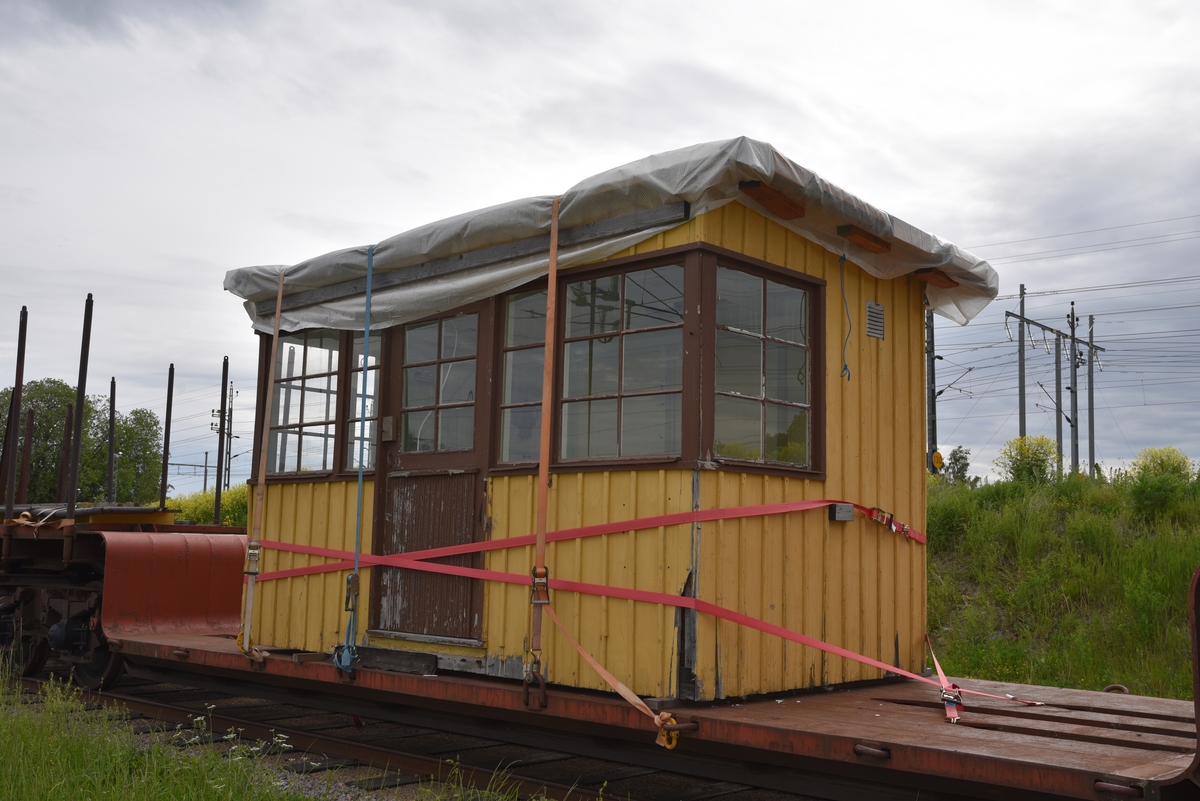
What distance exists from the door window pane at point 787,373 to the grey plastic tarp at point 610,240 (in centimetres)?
67

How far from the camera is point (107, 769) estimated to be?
5.31m

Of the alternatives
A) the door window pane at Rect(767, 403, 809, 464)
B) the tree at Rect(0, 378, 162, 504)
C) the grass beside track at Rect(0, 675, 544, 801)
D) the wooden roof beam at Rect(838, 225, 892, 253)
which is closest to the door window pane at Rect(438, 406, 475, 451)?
the door window pane at Rect(767, 403, 809, 464)

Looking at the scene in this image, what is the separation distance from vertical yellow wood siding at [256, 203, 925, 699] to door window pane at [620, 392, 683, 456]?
0.18 meters

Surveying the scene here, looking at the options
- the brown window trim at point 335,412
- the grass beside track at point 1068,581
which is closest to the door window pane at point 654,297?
the brown window trim at point 335,412

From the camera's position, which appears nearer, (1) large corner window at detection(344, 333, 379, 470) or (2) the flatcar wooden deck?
(2) the flatcar wooden deck

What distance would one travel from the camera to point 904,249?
6.25 m

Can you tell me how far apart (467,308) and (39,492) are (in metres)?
37.7

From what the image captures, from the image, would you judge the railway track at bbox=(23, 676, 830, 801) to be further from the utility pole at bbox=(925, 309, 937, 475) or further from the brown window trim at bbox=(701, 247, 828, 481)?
the utility pole at bbox=(925, 309, 937, 475)

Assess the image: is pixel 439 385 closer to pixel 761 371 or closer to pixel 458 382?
pixel 458 382

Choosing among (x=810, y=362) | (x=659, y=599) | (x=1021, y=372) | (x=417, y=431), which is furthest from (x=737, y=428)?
(x=1021, y=372)

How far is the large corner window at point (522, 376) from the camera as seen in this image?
6.02 metres

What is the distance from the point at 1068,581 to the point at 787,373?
253 inches

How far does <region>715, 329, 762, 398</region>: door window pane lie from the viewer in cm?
552

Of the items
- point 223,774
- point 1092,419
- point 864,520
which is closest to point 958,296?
point 864,520
